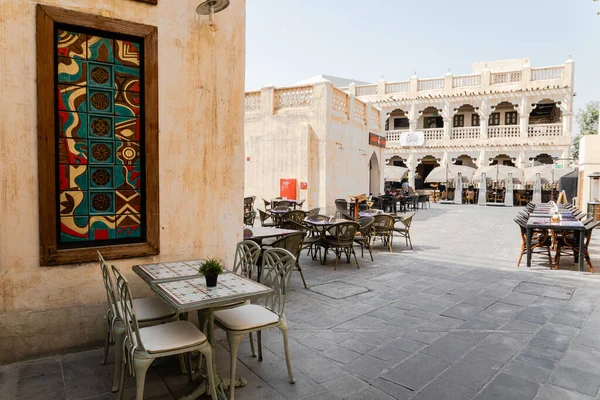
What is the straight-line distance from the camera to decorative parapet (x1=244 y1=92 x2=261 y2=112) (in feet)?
45.8

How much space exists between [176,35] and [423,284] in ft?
14.2

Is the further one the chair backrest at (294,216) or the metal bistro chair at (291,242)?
the chair backrest at (294,216)

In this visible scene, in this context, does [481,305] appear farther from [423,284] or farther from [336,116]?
[336,116]

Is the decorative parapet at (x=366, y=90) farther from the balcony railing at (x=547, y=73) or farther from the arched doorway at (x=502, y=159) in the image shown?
the balcony railing at (x=547, y=73)

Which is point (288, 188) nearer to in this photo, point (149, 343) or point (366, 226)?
point (366, 226)

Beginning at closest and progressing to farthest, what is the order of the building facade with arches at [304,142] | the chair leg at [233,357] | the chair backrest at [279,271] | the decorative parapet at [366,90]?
the chair leg at [233,357] < the chair backrest at [279,271] < the building facade with arches at [304,142] < the decorative parapet at [366,90]

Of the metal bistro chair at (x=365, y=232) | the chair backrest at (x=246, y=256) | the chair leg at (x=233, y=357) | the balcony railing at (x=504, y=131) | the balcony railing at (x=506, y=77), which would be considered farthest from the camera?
the balcony railing at (x=504, y=131)

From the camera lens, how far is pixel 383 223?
26.5 ft

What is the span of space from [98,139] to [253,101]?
11079 mm

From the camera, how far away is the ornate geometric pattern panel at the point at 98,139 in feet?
10.7

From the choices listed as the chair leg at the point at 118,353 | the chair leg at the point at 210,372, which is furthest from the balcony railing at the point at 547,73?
the chair leg at the point at 118,353

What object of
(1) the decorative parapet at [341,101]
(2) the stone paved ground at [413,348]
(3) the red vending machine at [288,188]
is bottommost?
(2) the stone paved ground at [413,348]

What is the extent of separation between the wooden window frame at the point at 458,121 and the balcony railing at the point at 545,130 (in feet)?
14.4

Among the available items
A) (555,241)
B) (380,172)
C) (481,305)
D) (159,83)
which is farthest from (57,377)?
(380,172)
